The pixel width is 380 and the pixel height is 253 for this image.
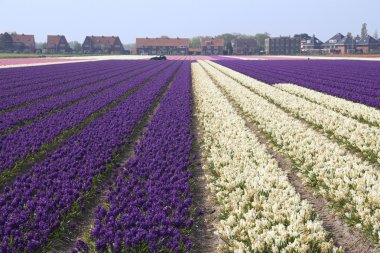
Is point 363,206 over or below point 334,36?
below

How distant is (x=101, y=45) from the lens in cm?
19600

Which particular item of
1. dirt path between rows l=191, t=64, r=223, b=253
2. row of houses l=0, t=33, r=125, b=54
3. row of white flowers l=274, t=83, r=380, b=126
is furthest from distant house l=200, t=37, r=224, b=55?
dirt path between rows l=191, t=64, r=223, b=253

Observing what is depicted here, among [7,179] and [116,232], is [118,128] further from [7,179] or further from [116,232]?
[116,232]

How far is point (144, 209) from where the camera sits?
23.6 feet

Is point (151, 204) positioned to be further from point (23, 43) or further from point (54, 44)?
point (54, 44)

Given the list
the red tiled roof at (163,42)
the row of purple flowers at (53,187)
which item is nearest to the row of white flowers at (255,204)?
the row of purple flowers at (53,187)

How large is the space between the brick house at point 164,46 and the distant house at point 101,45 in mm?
13154

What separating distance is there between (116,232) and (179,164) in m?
4.10

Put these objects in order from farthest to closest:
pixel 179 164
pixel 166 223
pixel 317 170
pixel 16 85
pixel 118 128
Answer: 1. pixel 16 85
2. pixel 118 128
3. pixel 179 164
4. pixel 317 170
5. pixel 166 223

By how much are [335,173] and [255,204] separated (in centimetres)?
272

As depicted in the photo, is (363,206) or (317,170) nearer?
(363,206)

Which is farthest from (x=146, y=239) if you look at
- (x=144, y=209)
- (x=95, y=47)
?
(x=95, y=47)

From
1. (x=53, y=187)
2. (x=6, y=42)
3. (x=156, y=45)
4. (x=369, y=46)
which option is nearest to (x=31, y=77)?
(x=53, y=187)

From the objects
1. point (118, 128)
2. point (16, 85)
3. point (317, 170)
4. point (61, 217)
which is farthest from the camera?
point (16, 85)
